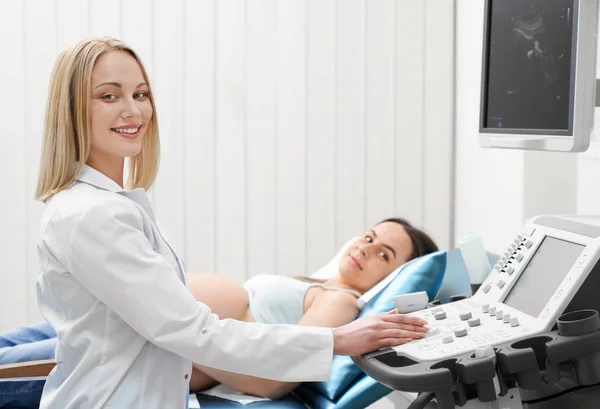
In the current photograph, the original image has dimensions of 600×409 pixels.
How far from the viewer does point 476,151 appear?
9.75ft

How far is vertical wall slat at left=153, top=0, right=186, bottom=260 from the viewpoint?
3.07m

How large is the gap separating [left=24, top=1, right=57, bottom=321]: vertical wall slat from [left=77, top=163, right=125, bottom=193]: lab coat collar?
1.59m

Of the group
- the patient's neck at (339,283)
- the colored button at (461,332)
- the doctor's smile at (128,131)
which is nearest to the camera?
the colored button at (461,332)

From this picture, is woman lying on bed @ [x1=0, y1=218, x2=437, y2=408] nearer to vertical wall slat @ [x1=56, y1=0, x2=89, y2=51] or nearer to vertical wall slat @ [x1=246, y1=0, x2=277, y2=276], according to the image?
vertical wall slat @ [x1=246, y1=0, x2=277, y2=276]

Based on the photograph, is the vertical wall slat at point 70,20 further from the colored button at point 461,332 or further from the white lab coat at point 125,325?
the colored button at point 461,332

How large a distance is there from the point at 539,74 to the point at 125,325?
0.94 meters

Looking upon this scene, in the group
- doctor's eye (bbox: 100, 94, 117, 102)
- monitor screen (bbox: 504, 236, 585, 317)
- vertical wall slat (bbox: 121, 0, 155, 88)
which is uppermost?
vertical wall slat (bbox: 121, 0, 155, 88)

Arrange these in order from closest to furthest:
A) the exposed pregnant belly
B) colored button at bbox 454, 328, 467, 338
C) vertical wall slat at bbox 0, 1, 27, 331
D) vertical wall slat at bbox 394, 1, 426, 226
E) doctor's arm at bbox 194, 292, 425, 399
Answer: colored button at bbox 454, 328, 467, 338, doctor's arm at bbox 194, 292, 425, 399, the exposed pregnant belly, vertical wall slat at bbox 0, 1, 27, 331, vertical wall slat at bbox 394, 1, 426, 226

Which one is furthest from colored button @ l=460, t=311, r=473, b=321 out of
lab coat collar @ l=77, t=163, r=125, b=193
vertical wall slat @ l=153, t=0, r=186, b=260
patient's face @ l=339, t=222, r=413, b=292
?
vertical wall slat @ l=153, t=0, r=186, b=260

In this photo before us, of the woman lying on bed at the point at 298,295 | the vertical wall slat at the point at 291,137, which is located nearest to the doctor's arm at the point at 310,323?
Answer: the woman lying on bed at the point at 298,295

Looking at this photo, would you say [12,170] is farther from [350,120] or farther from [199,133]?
[350,120]

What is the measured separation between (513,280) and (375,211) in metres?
1.78

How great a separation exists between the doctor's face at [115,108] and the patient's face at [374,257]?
99 centimetres

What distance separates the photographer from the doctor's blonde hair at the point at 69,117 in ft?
4.96
